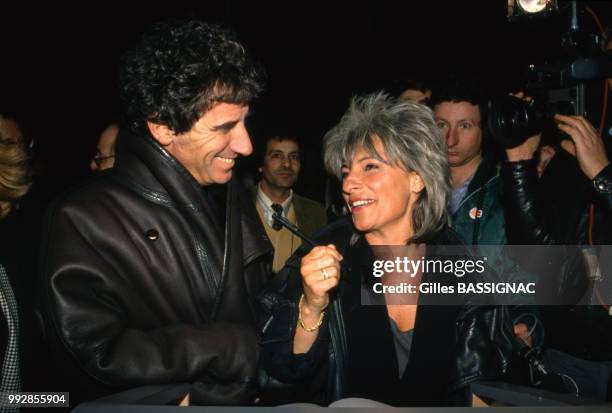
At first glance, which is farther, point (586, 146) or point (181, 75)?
point (586, 146)

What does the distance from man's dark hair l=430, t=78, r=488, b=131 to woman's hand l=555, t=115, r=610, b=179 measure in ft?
2.52

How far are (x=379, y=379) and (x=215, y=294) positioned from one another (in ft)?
2.09

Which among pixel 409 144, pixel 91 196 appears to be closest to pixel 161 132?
pixel 91 196

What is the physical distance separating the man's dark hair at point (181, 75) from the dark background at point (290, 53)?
2.74 metres

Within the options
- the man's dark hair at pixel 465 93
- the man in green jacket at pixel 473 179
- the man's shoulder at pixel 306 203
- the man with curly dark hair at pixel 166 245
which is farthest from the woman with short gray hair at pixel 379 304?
the man's shoulder at pixel 306 203

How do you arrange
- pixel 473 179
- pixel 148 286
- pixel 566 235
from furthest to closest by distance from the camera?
pixel 473 179
pixel 566 235
pixel 148 286

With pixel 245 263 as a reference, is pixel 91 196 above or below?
above

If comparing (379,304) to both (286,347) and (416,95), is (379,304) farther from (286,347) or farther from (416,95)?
(416,95)

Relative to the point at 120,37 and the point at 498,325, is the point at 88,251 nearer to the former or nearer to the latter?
the point at 498,325

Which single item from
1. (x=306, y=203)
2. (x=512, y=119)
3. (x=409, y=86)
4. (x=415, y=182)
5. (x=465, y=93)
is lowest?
(x=306, y=203)

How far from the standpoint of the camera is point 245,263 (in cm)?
200

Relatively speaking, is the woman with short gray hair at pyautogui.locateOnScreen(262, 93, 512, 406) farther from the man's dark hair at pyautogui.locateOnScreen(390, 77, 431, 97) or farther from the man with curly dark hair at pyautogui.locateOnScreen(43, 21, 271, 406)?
the man's dark hair at pyautogui.locateOnScreen(390, 77, 431, 97)

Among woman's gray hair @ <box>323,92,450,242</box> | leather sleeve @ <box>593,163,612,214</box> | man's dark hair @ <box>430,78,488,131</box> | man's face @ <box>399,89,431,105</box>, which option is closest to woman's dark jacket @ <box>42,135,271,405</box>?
woman's gray hair @ <box>323,92,450,242</box>

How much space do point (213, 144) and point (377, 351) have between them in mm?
897
